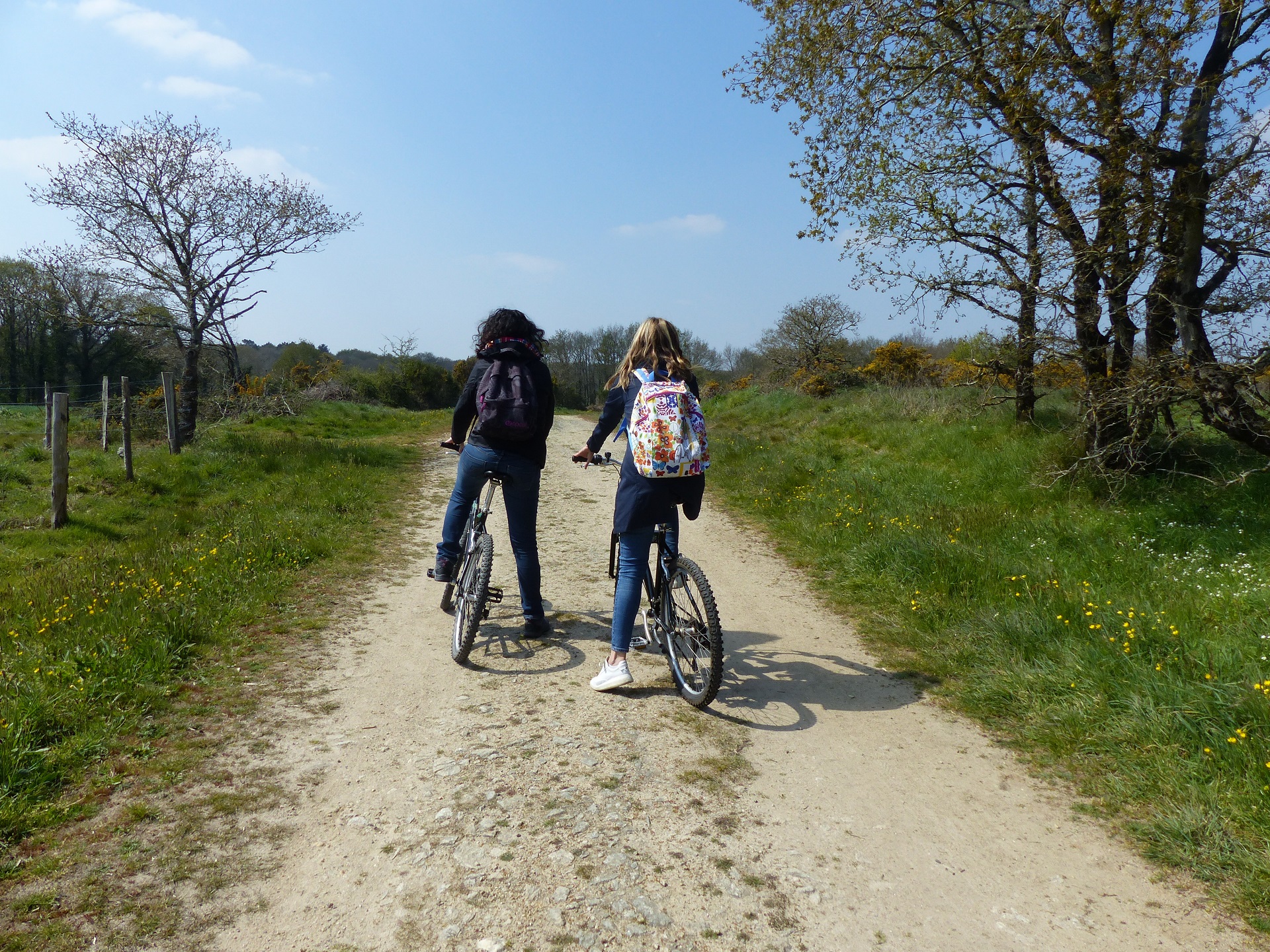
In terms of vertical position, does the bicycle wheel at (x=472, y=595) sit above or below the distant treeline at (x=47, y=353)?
below

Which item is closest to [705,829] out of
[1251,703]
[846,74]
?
[1251,703]

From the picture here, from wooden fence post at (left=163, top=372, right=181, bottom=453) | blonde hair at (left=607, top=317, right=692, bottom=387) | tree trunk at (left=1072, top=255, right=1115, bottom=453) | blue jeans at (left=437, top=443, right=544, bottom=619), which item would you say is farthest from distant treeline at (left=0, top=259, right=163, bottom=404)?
tree trunk at (left=1072, top=255, right=1115, bottom=453)

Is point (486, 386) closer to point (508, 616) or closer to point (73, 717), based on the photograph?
point (508, 616)

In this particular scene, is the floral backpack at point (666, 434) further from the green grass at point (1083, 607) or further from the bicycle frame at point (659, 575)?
the green grass at point (1083, 607)

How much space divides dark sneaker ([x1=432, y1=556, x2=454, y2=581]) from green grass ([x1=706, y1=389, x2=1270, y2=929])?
122 inches

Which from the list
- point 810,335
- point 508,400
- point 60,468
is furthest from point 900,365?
point 60,468

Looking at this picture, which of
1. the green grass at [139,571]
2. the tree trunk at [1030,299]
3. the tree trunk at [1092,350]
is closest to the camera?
the green grass at [139,571]

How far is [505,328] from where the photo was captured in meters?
4.72

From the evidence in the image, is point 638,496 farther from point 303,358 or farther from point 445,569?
point 303,358

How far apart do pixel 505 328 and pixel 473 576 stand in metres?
1.65

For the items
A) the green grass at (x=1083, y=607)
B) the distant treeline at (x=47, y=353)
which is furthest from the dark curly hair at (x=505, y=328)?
the distant treeline at (x=47, y=353)

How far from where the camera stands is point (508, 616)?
5.57 m

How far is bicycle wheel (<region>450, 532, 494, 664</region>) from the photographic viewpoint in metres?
4.53

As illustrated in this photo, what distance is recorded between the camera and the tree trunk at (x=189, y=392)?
1639 centimetres
